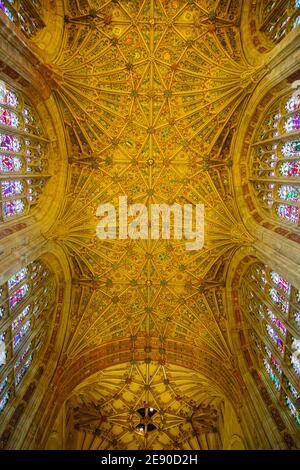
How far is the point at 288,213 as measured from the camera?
Answer: 38.3 feet

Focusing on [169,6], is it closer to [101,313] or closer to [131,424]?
[101,313]

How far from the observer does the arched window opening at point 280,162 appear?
11.0 metres

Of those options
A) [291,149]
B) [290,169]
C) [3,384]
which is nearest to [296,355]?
[290,169]

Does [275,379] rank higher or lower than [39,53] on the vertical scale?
lower

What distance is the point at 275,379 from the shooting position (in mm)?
11945

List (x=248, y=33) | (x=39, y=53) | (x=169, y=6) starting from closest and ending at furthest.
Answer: (x=39, y=53) < (x=248, y=33) < (x=169, y=6)

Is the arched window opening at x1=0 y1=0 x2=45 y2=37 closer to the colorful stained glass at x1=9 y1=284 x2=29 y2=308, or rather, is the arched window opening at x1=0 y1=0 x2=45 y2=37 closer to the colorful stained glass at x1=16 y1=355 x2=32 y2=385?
the colorful stained glass at x1=9 y1=284 x2=29 y2=308

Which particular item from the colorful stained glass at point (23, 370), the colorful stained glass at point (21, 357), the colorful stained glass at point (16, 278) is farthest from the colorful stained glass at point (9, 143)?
the colorful stained glass at point (23, 370)

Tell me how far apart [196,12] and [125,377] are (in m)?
17.6

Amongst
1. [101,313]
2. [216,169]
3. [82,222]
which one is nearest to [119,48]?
[216,169]

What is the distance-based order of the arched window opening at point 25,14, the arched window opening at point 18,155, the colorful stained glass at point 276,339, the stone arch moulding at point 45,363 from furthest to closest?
the colorful stained glass at point 276,339, the stone arch moulding at point 45,363, the arched window opening at point 18,155, the arched window opening at point 25,14

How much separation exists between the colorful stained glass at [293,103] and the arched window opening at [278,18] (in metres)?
2.07

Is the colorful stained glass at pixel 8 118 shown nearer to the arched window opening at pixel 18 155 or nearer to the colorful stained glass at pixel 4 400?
the arched window opening at pixel 18 155

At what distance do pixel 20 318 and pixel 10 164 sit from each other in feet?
18.1
